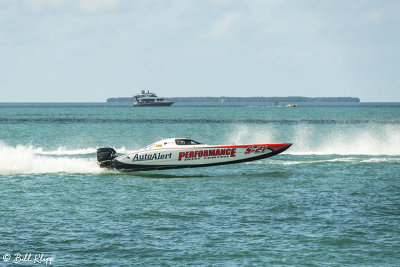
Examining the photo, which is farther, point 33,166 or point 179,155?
point 33,166

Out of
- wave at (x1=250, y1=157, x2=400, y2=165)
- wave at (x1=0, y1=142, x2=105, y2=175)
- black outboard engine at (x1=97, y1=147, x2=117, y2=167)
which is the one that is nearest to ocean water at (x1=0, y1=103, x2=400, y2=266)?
wave at (x1=0, y1=142, x2=105, y2=175)

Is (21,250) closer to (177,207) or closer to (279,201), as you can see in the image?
(177,207)

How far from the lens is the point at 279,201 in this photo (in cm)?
2191

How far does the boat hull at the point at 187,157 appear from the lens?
95.1ft

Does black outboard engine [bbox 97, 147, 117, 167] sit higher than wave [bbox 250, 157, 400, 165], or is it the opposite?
black outboard engine [bbox 97, 147, 117, 167]

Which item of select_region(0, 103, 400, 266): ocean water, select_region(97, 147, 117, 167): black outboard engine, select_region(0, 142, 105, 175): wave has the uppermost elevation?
select_region(97, 147, 117, 167): black outboard engine

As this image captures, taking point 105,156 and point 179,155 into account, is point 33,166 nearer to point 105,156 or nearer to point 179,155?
A: point 105,156

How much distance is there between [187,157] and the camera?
2898 cm

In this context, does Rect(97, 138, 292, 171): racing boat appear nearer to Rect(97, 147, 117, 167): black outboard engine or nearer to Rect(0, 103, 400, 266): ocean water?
Rect(97, 147, 117, 167): black outboard engine

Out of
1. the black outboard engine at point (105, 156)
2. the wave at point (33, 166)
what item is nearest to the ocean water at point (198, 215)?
the wave at point (33, 166)

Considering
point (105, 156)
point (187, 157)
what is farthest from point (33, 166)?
point (187, 157)

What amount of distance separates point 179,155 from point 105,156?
3.85m

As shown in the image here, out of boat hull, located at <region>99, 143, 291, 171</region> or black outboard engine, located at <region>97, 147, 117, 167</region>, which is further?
black outboard engine, located at <region>97, 147, 117, 167</region>

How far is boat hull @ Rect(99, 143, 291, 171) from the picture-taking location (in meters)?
29.0
